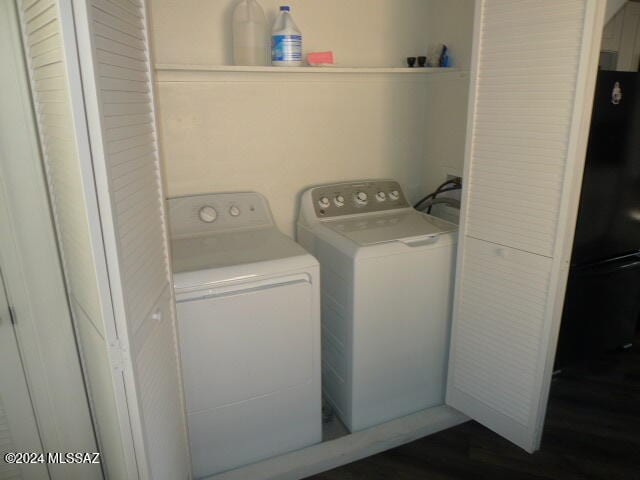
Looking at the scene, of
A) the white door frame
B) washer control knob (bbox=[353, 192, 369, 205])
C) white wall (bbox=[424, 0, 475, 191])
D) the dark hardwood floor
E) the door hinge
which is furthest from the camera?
washer control knob (bbox=[353, 192, 369, 205])

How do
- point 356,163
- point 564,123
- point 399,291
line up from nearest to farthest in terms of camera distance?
point 564,123
point 399,291
point 356,163

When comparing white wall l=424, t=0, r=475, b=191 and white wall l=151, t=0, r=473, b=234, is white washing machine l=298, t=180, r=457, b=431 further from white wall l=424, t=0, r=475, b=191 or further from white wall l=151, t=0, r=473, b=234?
white wall l=424, t=0, r=475, b=191

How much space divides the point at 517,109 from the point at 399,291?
832 millimetres

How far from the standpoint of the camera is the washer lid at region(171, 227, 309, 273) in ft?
5.58

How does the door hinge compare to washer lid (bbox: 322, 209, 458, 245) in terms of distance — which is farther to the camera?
washer lid (bbox: 322, 209, 458, 245)

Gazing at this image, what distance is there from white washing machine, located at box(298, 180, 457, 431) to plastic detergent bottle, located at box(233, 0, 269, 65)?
68cm

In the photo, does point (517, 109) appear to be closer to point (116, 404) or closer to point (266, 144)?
point (266, 144)

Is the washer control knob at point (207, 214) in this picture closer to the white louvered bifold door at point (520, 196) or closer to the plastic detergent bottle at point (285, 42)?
the plastic detergent bottle at point (285, 42)

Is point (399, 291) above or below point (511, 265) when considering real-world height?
below

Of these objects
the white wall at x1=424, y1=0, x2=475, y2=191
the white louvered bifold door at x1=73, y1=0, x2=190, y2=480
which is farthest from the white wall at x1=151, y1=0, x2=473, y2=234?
the white louvered bifold door at x1=73, y1=0, x2=190, y2=480

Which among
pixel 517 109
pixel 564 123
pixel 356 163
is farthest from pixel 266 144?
pixel 564 123

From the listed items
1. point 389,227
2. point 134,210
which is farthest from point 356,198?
point 134,210

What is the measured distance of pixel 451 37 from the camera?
2271mm

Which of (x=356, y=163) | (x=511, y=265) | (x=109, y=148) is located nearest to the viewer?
(x=109, y=148)
